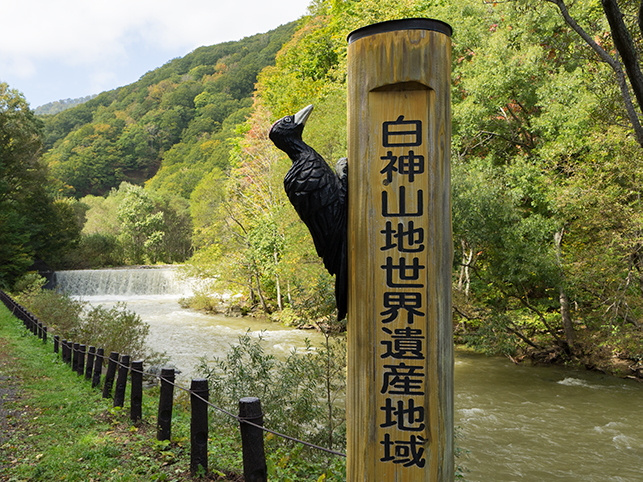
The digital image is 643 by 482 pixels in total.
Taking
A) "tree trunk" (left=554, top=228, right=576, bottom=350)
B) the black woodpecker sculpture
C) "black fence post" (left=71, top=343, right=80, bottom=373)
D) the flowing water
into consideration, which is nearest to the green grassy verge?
"black fence post" (left=71, top=343, right=80, bottom=373)

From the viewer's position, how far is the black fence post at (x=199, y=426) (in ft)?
12.5

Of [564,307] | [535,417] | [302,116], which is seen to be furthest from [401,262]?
[564,307]

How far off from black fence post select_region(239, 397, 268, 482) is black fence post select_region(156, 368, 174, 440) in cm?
163

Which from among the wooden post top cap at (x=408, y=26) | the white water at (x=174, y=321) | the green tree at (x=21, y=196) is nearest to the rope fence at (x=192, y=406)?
the white water at (x=174, y=321)

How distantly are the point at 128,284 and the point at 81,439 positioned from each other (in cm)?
2384

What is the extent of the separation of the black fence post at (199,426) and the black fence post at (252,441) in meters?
0.82

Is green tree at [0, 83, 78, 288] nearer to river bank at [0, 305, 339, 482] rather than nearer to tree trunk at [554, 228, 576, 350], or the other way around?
river bank at [0, 305, 339, 482]

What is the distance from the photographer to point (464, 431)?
7.59 m

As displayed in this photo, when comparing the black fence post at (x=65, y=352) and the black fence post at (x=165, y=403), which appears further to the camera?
the black fence post at (x=65, y=352)

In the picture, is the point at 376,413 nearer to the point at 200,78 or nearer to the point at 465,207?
the point at 465,207

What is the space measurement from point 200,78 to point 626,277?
249 ft

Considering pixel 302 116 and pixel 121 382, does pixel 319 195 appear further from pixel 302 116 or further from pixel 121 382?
pixel 121 382

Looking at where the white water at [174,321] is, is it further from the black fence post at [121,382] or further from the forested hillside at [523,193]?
the forested hillside at [523,193]

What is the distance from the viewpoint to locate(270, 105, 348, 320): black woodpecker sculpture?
2105 mm
